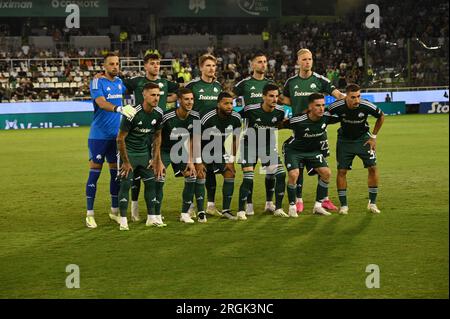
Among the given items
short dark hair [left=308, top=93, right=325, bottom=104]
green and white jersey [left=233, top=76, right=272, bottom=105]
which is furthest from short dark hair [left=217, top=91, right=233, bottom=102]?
short dark hair [left=308, top=93, right=325, bottom=104]

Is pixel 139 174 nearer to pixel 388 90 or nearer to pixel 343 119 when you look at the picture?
pixel 343 119

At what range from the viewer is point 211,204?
1091 centimetres

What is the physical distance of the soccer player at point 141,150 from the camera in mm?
9711

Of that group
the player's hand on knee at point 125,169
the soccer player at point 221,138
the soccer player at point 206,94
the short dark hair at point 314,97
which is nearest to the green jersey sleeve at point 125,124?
the player's hand on knee at point 125,169

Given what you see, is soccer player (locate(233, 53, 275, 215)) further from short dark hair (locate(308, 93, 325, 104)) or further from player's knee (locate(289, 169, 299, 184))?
short dark hair (locate(308, 93, 325, 104))

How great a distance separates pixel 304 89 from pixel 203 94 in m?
1.43

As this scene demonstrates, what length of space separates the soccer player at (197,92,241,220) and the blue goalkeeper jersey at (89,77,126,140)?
1.16 meters

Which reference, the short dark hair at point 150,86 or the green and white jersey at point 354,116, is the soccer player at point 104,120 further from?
the green and white jersey at point 354,116

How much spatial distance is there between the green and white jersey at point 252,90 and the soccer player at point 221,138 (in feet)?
2.09

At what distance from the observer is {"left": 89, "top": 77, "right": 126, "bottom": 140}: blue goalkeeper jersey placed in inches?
404

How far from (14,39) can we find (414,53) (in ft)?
64.3

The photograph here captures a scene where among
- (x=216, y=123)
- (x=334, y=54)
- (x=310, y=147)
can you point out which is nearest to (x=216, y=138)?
(x=216, y=123)

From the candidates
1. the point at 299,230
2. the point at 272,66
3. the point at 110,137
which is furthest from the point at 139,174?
the point at 272,66

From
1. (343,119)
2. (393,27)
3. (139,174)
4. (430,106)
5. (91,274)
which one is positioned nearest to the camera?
(91,274)
